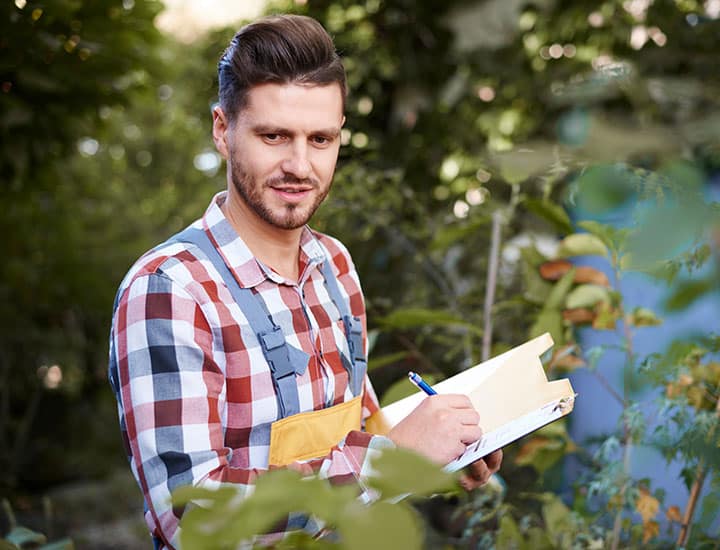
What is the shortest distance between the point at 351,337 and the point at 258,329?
0.28 meters

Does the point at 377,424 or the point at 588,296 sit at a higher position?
the point at 588,296

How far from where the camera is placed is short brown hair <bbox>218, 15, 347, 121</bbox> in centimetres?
127

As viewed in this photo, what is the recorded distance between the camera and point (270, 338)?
1228 millimetres

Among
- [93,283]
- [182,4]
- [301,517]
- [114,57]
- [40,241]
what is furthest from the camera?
[182,4]

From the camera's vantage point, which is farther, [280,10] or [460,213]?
[280,10]

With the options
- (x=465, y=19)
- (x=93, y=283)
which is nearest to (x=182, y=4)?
(x=93, y=283)

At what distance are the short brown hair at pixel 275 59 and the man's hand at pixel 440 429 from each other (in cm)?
56

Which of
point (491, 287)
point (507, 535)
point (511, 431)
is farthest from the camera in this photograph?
point (491, 287)

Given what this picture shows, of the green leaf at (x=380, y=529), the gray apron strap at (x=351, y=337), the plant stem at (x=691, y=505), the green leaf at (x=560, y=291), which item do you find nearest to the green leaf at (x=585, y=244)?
the green leaf at (x=560, y=291)

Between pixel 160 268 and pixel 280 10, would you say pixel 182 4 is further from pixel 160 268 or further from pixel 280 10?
pixel 160 268

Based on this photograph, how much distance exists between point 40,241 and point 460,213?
2.82 m

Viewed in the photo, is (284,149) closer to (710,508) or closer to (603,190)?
(603,190)

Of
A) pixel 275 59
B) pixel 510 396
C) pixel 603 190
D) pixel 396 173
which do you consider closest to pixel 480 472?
pixel 510 396

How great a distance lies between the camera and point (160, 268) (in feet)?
3.83
